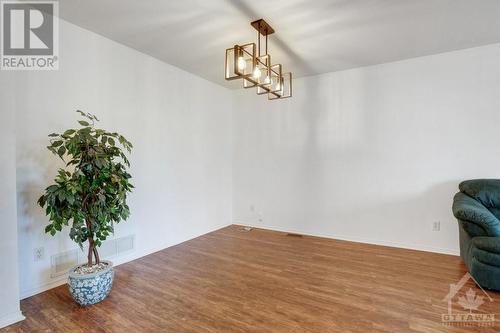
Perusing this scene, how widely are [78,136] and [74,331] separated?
61.2 inches

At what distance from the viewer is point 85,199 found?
227 centimetres

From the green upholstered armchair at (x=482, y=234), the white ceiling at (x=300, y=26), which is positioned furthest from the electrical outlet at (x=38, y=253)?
the green upholstered armchair at (x=482, y=234)

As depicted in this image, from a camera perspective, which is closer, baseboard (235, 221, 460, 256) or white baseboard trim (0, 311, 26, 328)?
white baseboard trim (0, 311, 26, 328)

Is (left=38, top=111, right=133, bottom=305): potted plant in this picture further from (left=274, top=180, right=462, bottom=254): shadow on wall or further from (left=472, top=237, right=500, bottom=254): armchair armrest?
(left=472, top=237, right=500, bottom=254): armchair armrest

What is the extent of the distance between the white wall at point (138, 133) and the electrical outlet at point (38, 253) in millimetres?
41

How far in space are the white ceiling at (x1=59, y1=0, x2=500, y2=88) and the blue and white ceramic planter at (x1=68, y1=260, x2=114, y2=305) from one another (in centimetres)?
250

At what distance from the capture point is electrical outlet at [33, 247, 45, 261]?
249 centimetres

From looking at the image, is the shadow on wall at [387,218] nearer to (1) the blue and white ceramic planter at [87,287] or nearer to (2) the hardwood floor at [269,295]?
(2) the hardwood floor at [269,295]

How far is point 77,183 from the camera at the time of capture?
7.18 feet

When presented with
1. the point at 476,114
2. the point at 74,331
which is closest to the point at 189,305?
the point at 74,331

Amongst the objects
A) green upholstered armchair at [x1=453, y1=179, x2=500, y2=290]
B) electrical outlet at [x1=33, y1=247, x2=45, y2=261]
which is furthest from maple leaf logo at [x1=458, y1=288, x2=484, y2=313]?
electrical outlet at [x1=33, y1=247, x2=45, y2=261]

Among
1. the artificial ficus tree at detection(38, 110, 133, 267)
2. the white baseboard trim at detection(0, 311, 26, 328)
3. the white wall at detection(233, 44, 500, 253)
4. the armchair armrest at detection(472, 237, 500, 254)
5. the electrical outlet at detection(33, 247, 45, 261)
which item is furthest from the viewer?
the white wall at detection(233, 44, 500, 253)

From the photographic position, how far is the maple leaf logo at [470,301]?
224cm

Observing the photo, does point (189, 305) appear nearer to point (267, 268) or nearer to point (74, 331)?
point (74, 331)
